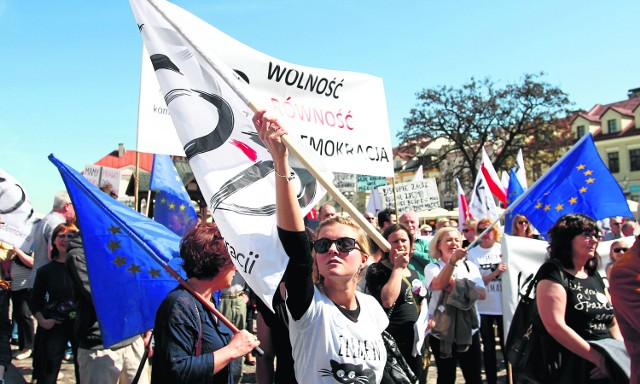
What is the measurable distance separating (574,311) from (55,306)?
14.3 ft

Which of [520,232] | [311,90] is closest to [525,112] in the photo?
[520,232]

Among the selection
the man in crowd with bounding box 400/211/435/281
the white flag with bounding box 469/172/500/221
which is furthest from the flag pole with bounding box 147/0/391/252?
the white flag with bounding box 469/172/500/221

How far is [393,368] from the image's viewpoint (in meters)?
2.63

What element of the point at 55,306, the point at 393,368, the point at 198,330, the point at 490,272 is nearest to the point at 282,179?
the point at 198,330

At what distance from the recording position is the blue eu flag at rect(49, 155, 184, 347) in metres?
3.52

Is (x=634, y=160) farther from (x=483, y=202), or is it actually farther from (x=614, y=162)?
(x=483, y=202)

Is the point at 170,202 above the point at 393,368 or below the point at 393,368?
above

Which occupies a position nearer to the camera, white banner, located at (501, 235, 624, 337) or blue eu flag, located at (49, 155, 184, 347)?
blue eu flag, located at (49, 155, 184, 347)

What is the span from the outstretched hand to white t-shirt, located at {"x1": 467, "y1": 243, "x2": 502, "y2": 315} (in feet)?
16.6

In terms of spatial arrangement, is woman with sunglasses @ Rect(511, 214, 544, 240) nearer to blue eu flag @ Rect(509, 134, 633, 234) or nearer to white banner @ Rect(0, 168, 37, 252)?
blue eu flag @ Rect(509, 134, 633, 234)

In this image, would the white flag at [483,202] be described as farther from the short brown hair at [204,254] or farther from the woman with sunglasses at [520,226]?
the short brown hair at [204,254]

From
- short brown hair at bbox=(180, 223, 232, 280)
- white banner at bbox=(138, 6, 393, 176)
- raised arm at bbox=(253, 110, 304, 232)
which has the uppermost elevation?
white banner at bbox=(138, 6, 393, 176)

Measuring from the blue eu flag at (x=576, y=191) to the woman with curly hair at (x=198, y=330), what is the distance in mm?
4054

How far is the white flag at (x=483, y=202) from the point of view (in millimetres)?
12102
